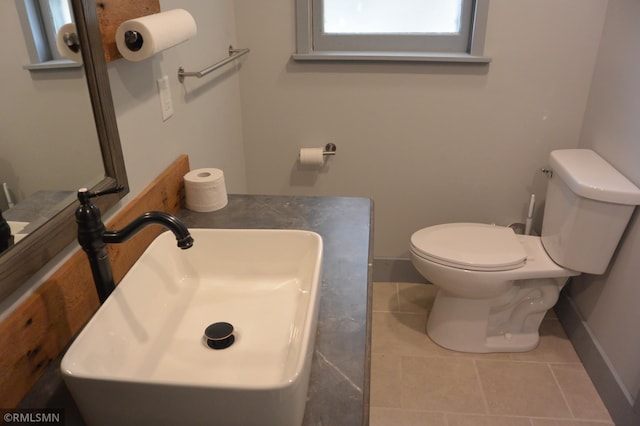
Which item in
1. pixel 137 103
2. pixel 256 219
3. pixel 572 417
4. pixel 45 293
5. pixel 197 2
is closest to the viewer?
pixel 45 293

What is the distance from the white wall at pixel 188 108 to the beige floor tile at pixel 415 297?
0.99 metres

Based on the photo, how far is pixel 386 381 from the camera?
6.75 feet

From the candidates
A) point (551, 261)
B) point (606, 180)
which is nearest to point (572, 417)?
point (551, 261)

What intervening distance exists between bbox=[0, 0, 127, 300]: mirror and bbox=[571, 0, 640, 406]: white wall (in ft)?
5.69

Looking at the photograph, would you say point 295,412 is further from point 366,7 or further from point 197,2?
point 366,7

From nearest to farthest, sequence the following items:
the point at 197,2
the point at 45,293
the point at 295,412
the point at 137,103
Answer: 1. the point at 295,412
2. the point at 45,293
3. the point at 137,103
4. the point at 197,2

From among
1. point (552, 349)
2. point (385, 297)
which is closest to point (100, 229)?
point (385, 297)

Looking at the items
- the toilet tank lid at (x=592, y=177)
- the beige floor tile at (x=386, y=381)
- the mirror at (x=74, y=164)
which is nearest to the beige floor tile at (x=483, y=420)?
the beige floor tile at (x=386, y=381)

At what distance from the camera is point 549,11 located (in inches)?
81.7

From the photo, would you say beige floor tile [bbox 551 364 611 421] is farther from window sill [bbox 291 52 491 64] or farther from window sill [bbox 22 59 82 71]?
window sill [bbox 22 59 82 71]

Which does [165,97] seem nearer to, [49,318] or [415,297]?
[49,318]

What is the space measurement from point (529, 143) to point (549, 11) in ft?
1.86

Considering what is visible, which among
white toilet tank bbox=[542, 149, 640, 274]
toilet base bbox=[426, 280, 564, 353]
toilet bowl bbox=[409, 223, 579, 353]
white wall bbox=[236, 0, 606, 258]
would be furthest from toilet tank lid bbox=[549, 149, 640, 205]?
toilet base bbox=[426, 280, 564, 353]

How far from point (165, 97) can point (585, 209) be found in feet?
5.02
